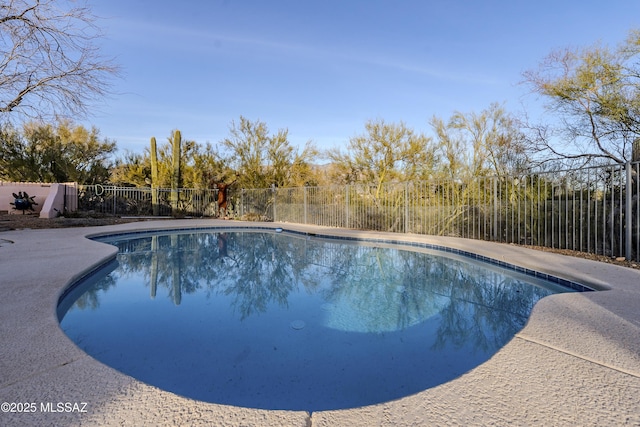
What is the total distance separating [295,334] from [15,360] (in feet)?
5.96

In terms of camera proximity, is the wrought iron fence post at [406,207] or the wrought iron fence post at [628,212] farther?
the wrought iron fence post at [406,207]

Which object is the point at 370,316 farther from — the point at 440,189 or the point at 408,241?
the point at 440,189

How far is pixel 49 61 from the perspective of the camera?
5176mm

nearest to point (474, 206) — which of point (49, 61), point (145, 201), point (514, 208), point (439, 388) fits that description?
point (514, 208)

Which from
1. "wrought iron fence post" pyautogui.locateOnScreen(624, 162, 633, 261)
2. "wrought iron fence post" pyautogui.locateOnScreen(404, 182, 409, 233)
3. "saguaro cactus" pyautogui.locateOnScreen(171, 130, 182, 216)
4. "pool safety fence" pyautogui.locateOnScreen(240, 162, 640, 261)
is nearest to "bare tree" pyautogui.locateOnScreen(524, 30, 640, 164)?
"pool safety fence" pyautogui.locateOnScreen(240, 162, 640, 261)

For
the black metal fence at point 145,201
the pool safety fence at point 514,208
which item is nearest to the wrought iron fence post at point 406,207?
the pool safety fence at point 514,208

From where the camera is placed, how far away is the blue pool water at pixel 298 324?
200 centimetres

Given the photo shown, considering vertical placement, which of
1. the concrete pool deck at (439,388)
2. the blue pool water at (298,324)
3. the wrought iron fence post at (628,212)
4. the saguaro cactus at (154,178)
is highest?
the saguaro cactus at (154,178)

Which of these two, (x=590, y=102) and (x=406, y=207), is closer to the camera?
(x=590, y=102)

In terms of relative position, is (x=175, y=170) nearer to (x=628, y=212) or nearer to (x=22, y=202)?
(x=22, y=202)

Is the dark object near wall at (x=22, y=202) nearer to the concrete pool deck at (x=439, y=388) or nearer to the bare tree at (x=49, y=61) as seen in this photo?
the bare tree at (x=49, y=61)

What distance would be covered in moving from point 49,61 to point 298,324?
5893mm

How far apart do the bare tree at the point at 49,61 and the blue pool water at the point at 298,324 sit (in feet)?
10.0

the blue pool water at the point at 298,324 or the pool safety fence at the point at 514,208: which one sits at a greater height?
the pool safety fence at the point at 514,208
